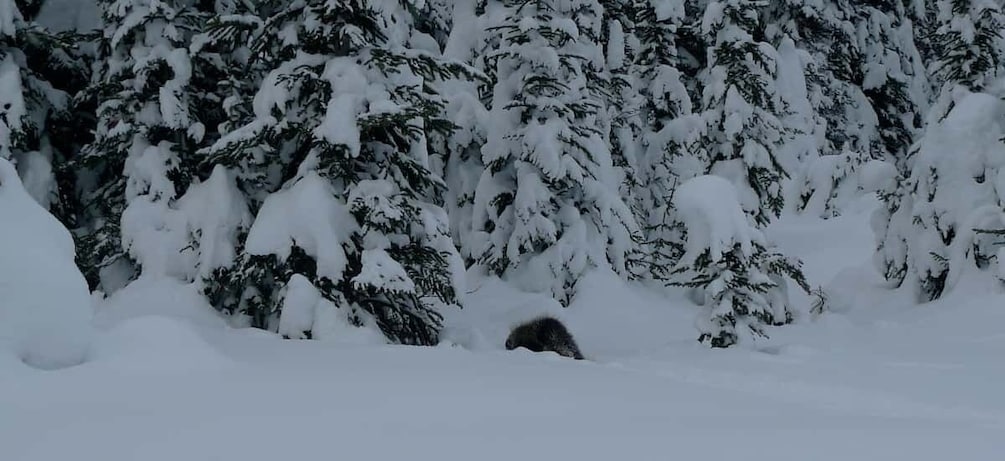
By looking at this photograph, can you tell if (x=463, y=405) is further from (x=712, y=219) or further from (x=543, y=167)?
(x=543, y=167)

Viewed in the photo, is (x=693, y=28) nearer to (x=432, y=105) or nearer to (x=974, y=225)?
(x=974, y=225)

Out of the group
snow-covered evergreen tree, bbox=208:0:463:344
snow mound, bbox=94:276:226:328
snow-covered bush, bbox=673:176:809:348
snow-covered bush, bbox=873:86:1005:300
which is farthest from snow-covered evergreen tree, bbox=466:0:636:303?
snow mound, bbox=94:276:226:328

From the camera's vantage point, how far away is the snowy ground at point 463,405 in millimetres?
3551

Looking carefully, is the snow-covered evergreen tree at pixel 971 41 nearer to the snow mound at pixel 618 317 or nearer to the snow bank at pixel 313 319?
the snow mound at pixel 618 317

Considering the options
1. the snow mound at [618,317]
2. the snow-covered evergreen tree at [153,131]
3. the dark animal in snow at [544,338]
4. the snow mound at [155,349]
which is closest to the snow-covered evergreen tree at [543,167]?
the snow mound at [618,317]

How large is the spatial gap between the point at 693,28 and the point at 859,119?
523 inches

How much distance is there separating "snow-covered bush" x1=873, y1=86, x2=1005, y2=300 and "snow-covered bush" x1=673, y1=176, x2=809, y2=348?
581 centimetres

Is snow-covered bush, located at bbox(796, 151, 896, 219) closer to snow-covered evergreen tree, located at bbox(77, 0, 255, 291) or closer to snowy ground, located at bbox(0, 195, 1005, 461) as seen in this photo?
snowy ground, located at bbox(0, 195, 1005, 461)

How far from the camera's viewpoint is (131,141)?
36.7 ft

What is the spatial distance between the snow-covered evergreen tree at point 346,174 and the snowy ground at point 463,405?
1469 millimetres

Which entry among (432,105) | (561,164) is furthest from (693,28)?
(432,105)

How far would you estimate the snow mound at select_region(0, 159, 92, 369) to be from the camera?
4418 millimetres

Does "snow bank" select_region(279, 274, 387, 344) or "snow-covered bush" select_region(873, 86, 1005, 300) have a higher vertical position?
"snow-covered bush" select_region(873, 86, 1005, 300)

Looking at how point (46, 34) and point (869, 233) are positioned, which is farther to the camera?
point (869, 233)
